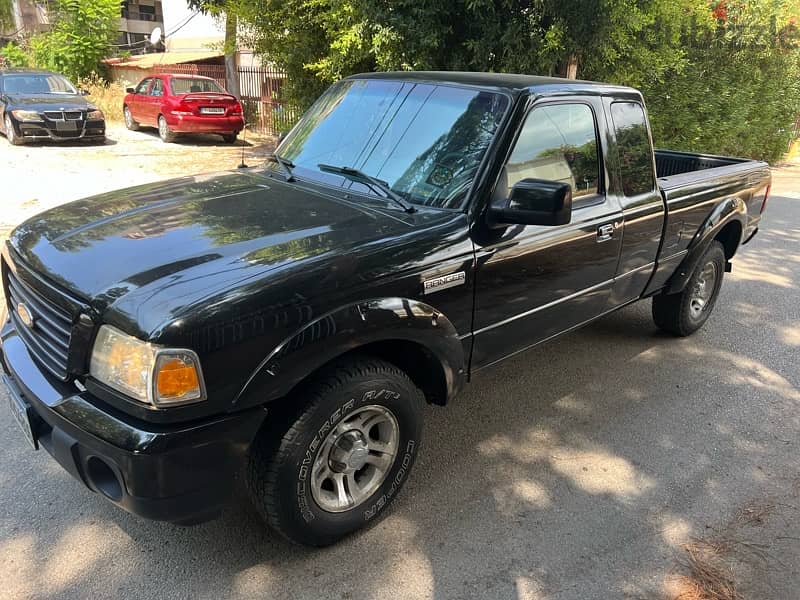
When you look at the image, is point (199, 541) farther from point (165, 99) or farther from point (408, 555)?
point (165, 99)

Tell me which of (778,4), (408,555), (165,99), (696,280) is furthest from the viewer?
(165,99)

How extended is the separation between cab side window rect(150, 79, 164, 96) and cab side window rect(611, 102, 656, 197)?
45.2ft

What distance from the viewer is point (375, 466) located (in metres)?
2.88

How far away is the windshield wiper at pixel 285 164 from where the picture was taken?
3577 mm

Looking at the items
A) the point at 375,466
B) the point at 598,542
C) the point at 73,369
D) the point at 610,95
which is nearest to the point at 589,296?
the point at 610,95

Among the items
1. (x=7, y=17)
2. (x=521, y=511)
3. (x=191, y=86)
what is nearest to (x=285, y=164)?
(x=521, y=511)

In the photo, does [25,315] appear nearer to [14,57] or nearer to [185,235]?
[185,235]

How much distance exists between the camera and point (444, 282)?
2854mm

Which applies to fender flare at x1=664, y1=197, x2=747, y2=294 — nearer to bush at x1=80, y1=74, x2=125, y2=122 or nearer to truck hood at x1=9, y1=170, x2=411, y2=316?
truck hood at x1=9, y1=170, x2=411, y2=316

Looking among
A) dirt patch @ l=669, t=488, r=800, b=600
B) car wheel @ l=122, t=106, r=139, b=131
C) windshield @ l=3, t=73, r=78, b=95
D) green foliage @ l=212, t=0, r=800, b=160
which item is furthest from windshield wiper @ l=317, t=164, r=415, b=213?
car wheel @ l=122, t=106, r=139, b=131

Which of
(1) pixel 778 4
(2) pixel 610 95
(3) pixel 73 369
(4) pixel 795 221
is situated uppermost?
(1) pixel 778 4

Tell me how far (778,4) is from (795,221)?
19.1 feet

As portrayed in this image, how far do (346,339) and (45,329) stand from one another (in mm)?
1200

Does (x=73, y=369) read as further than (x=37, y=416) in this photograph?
No
